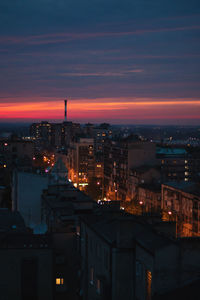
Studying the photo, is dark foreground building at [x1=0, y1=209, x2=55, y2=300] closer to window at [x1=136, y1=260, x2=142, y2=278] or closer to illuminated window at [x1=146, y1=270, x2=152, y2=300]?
window at [x1=136, y1=260, x2=142, y2=278]

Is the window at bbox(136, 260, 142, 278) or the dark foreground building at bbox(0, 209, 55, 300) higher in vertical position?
the window at bbox(136, 260, 142, 278)

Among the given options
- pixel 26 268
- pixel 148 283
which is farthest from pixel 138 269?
pixel 26 268

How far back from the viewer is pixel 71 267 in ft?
62.9

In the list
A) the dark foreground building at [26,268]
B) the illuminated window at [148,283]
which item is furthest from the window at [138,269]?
the dark foreground building at [26,268]

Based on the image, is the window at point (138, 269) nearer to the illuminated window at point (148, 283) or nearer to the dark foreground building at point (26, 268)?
the illuminated window at point (148, 283)

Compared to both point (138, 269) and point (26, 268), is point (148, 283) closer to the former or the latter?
point (138, 269)

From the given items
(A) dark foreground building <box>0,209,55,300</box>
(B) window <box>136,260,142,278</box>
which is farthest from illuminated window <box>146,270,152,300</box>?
(A) dark foreground building <box>0,209,55,300</box>

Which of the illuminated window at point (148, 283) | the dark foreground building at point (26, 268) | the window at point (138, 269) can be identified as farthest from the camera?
the dark foreground building at point (26, 268)

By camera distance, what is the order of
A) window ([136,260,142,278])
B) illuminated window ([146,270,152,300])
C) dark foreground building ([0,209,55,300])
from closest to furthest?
illuminated window ([146,270,152,300]) → window ([136,260,142,278]) → dark foreground building ([0,209,55,300])

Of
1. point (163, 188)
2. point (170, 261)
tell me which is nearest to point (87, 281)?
point (170, 261)

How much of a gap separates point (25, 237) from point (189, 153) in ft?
188

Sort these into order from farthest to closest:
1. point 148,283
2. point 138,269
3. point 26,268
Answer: point 26,268
point 138,269
point 148,283

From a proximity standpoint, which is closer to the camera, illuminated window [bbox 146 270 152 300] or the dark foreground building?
illuminated window [bbox 146 270 152 300]

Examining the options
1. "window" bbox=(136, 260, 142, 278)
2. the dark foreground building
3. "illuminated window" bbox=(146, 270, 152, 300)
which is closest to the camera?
"illuminated window" bbox=(146, 270, 152, 300)
